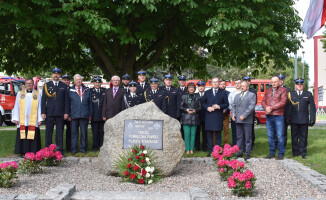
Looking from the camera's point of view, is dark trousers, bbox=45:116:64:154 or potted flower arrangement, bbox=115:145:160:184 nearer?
potted flower arrangement, bbox=115:145:160:184

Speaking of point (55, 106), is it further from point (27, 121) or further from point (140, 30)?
point (140, 30)

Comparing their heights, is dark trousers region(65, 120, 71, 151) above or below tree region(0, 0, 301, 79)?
below

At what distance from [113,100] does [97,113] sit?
0.77m

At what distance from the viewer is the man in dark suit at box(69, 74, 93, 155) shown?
31.1 ft

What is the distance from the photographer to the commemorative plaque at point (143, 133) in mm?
7293

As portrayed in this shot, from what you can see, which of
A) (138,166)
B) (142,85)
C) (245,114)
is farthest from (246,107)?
(138,166)

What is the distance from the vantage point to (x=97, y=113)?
10062 millimetres

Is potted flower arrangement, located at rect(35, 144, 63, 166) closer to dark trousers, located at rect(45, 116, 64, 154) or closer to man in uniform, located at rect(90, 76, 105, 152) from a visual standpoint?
dark trousers, located at rect(45, 116, 64, 154)

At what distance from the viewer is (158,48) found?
12.7m

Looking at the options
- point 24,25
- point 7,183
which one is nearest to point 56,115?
point 24,25

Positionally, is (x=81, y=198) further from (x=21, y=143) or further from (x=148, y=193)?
(x=21, y=143)

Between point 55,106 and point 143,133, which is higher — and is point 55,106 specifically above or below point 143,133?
above

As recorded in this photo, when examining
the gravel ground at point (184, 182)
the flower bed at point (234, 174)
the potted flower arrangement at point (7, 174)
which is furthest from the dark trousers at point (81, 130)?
the flower bed at point (234, 174)

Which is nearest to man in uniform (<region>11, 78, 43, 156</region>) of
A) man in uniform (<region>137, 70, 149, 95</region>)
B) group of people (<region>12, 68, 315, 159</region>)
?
group of people (<region>12, 68, 315, 159</region>)
